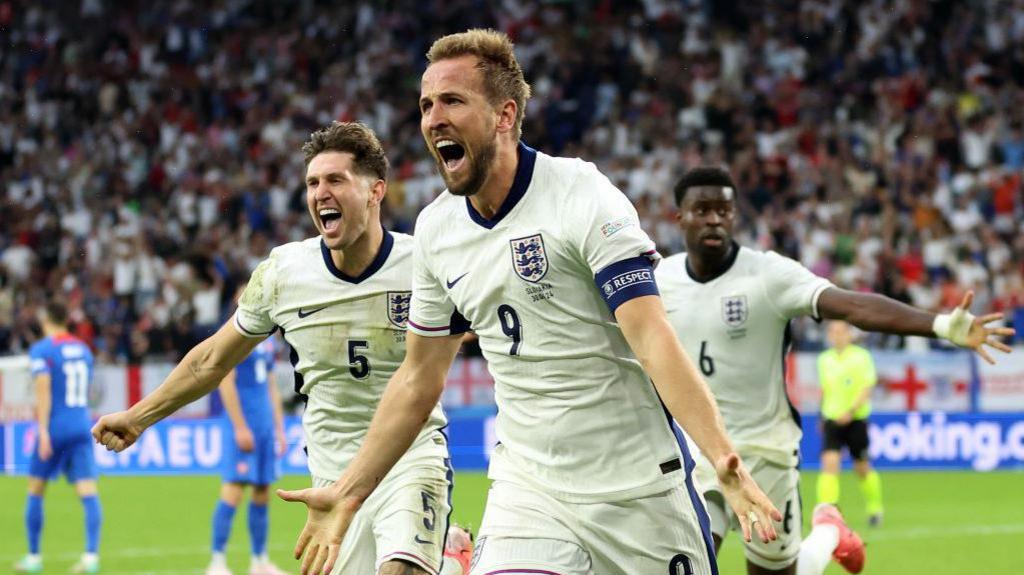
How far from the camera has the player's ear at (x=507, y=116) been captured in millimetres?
5074

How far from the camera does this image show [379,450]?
5.30 meters

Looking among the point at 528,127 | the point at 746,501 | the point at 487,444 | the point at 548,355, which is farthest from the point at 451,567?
the point at 528,127

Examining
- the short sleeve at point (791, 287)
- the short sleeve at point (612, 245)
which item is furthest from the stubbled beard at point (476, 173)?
the short sleeve at point (791, 287)

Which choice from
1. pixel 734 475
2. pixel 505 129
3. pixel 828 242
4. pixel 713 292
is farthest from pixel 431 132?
pixel 828 242

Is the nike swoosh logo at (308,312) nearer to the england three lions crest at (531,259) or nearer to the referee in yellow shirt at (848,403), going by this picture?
the england three lions crest at (531,259)

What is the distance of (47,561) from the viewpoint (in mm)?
13391

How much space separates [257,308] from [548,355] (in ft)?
6.93

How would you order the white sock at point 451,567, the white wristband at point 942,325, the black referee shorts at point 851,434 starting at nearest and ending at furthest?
the white wristband at point 942,325, the white sock at point 451,567, the black referee shorts at point 851,434

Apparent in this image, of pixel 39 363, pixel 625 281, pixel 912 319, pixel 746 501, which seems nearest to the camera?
pixel 746 501

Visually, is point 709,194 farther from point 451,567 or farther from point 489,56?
point 489,56

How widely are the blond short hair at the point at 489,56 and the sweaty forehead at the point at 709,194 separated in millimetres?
3146

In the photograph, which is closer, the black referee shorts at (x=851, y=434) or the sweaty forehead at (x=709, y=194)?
the sweaty forehead at (x=709, y=194)

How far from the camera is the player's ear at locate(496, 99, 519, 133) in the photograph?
16.6 ft

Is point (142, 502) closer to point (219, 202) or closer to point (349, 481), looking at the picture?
point (219, 202)
